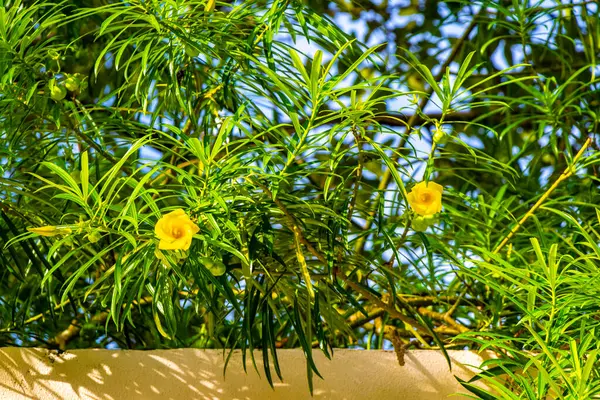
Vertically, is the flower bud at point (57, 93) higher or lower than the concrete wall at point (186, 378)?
higher

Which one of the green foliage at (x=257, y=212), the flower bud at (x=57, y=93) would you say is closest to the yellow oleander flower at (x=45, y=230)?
the green foliage at (x=257, y=212)

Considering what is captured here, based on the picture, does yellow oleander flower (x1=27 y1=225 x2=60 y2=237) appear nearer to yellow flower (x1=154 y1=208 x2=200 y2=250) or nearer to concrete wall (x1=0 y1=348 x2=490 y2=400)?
yellow flower (x1=154 y1=208 x2=200 y2=250)

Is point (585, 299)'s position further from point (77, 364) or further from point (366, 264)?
point (77, 364)

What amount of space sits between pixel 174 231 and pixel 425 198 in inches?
9.3

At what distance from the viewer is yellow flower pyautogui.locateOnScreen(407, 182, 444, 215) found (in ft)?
2.68

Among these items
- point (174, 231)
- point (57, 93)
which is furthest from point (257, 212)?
point (57, 93)

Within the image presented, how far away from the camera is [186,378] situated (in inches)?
37.8

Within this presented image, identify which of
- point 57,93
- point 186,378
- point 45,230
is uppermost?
point 57,93

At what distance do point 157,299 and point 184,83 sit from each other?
32 centimetres

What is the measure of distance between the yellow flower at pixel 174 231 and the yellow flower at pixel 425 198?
210mm

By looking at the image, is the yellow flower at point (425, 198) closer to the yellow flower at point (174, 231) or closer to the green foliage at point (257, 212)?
the green foliage at point (257, 212)

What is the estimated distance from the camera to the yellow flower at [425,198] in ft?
2.68

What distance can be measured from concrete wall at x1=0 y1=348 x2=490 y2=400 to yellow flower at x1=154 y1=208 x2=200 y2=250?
27 cm

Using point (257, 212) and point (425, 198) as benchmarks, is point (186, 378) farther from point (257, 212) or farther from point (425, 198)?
point (425, 198)
